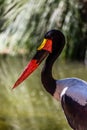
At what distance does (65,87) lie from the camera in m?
5.83

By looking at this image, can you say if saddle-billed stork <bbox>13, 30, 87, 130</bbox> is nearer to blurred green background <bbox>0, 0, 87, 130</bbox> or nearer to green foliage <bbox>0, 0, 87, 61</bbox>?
blurred green background <bbox>0, 0, 87, 130</bbox>

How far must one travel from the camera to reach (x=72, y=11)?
1505 centimetres

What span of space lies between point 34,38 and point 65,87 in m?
9.22

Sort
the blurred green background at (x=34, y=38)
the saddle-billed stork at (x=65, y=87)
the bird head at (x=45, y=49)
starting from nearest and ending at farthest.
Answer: the saddle-billed stork at (x=65, y=87) < the bird head at (x=45, y=49) < the blurred green background at (x=34, y=38)

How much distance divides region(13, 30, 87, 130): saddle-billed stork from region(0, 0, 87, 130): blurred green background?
3.52 metres

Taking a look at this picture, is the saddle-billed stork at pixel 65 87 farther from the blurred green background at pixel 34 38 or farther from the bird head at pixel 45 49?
the blurred green background at pixel 34 38

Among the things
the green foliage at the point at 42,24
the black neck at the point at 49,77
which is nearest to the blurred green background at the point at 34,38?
the green foliage at the point at 42,24

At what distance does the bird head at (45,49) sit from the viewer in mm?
5977

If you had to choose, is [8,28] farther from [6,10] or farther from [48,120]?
[48,120]

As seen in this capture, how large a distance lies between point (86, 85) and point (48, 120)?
2713 mm

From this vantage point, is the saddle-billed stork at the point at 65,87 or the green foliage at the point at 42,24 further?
the green foliage at the point at 42,24

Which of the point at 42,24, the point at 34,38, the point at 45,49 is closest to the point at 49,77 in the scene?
the point at 45,49

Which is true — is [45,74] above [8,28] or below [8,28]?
above


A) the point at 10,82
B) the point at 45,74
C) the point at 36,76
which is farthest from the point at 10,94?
the point at 45,74
